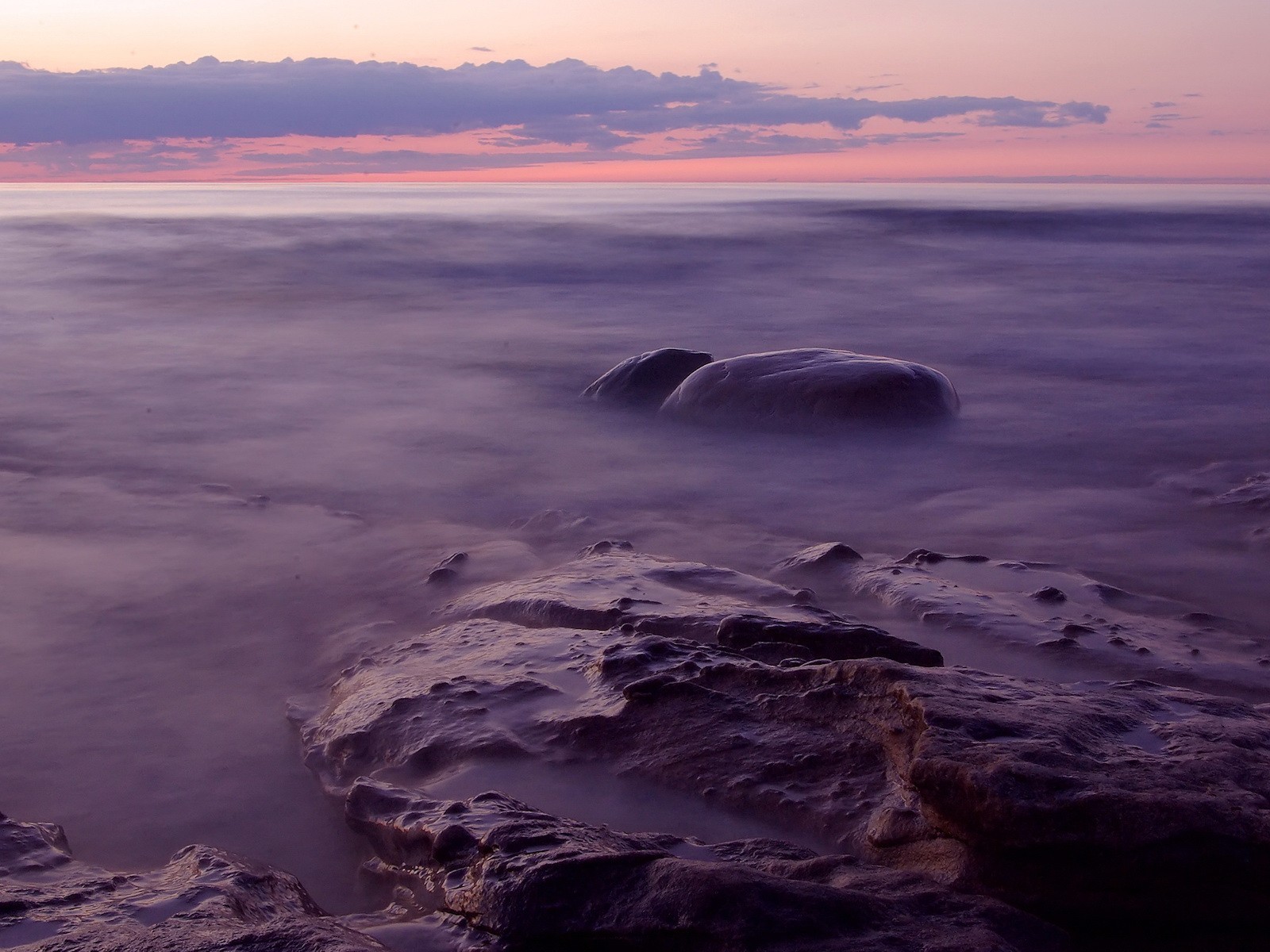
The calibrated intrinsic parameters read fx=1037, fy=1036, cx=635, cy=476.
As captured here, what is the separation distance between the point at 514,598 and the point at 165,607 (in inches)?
50.1

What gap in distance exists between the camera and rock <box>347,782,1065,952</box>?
5.10 ft

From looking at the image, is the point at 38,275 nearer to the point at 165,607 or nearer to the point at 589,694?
the point at 165,607

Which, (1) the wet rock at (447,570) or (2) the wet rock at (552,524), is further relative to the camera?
(2) the wet rock at (552,524)

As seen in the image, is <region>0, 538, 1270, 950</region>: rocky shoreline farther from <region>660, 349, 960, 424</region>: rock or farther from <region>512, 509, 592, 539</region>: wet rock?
<region>660, 349, 960, 424</region>: rock

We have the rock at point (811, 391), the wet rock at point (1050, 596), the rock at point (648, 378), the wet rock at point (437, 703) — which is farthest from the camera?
the rock at point (648, 378)

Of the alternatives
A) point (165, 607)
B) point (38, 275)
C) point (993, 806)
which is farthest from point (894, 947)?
point (38, 275)

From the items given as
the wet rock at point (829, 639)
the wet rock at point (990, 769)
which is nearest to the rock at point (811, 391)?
the wet rock at point (829, 639)

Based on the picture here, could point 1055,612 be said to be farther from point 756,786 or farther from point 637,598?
point 756,786

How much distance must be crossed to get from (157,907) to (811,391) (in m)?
5.07

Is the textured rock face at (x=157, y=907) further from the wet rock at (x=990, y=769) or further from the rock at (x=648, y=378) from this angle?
the rock at (x=648, y=378)

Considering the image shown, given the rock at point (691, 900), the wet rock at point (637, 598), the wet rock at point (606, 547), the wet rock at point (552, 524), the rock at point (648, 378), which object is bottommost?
the wet rock at point (552, 524)

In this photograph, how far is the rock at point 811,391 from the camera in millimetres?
6207

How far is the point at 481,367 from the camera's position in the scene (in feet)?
29.4

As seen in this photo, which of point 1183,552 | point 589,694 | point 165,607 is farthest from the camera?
point 1183,552
